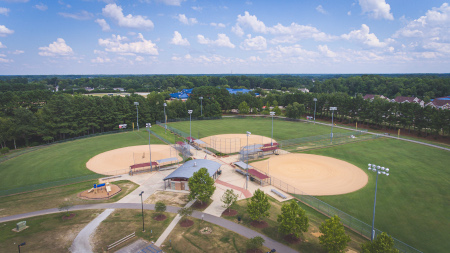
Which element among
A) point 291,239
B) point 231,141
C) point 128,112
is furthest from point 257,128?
point 291,239

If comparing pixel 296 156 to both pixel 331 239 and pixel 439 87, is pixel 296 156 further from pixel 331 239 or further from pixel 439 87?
pixel 439 87

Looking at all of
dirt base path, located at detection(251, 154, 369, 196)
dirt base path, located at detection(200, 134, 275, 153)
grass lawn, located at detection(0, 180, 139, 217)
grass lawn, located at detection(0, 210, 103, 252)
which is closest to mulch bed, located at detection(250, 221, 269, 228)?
dirt base path, located at detection(251, 154, 369, 196)

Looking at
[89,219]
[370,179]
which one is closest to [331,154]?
[370,179]

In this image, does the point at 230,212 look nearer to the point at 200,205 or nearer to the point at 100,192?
the point at 200,205

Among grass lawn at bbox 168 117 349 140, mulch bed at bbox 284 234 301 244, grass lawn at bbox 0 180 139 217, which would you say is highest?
grass lawn at bbox 168 117 349 140

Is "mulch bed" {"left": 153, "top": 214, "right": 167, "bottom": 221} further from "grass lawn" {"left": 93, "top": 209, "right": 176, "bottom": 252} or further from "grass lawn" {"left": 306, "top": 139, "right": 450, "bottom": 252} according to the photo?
"grass lawn" {"left": 306, "top": 139, "right": 450, "bottom": 252}

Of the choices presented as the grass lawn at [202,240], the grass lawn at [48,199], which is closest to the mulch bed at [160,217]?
the grass lawn at [202,240]
